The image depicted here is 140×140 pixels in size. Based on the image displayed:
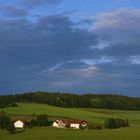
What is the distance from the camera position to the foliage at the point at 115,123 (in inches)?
4400

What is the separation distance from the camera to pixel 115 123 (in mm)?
114000

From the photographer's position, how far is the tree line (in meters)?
167

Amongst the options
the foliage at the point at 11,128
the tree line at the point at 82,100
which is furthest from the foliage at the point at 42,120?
the tree line at the point at 82,100

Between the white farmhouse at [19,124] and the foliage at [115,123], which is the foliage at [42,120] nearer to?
the white farmhouse at [19,124]

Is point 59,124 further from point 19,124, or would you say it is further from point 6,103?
point 6,103

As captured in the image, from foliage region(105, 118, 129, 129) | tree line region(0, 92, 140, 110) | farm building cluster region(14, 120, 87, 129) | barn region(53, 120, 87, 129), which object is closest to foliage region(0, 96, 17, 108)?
tree line region(0, 92, 140, 110)

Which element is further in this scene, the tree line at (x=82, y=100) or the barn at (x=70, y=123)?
the tree line at (x=82, y=100)

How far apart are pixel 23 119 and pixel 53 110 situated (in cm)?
1930

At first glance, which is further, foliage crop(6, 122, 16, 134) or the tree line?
the tree line

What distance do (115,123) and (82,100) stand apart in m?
55.7

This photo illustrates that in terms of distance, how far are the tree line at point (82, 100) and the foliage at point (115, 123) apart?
49.3 meters

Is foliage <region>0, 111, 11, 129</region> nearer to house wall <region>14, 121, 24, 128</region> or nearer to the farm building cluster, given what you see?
house wall <region>14, 121, 24, 128</region>

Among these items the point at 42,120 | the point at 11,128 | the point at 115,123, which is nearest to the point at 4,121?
the point at 11,128

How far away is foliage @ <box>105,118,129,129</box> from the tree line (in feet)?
162
